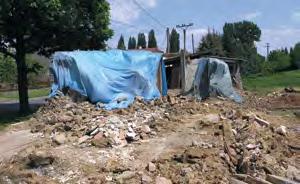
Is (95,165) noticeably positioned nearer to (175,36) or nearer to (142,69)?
(142,69)

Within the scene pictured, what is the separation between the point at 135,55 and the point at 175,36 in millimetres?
63880

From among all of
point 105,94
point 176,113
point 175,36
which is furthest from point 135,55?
point 175,36

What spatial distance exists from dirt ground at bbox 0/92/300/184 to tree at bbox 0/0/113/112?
24.2 ft

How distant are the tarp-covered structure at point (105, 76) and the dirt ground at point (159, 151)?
3.79m

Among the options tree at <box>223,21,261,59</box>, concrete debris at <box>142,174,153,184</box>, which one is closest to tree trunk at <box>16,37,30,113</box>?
concrete debris at <box>142,174,153,184</box>

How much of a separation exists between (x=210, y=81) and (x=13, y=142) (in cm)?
1185

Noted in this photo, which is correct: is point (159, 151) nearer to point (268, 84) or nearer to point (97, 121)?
point (97, 121)

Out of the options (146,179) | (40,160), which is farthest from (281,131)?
(40,160)

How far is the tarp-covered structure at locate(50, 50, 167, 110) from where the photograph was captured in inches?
777

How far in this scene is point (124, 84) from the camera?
20641mm

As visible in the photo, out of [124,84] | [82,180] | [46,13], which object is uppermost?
[46,13]

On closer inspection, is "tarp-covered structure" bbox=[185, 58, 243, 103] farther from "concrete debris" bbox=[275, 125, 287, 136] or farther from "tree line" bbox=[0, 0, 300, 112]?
"concrete debris" bbox=[275, 125, 287, 136]

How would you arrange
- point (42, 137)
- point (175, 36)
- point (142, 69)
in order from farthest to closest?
point (175, 36) → point (142, 69) → point (42, 137)

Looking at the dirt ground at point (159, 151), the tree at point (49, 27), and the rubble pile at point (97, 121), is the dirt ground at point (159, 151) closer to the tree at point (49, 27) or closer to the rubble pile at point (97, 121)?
the rubble pile at point (97, 121)
